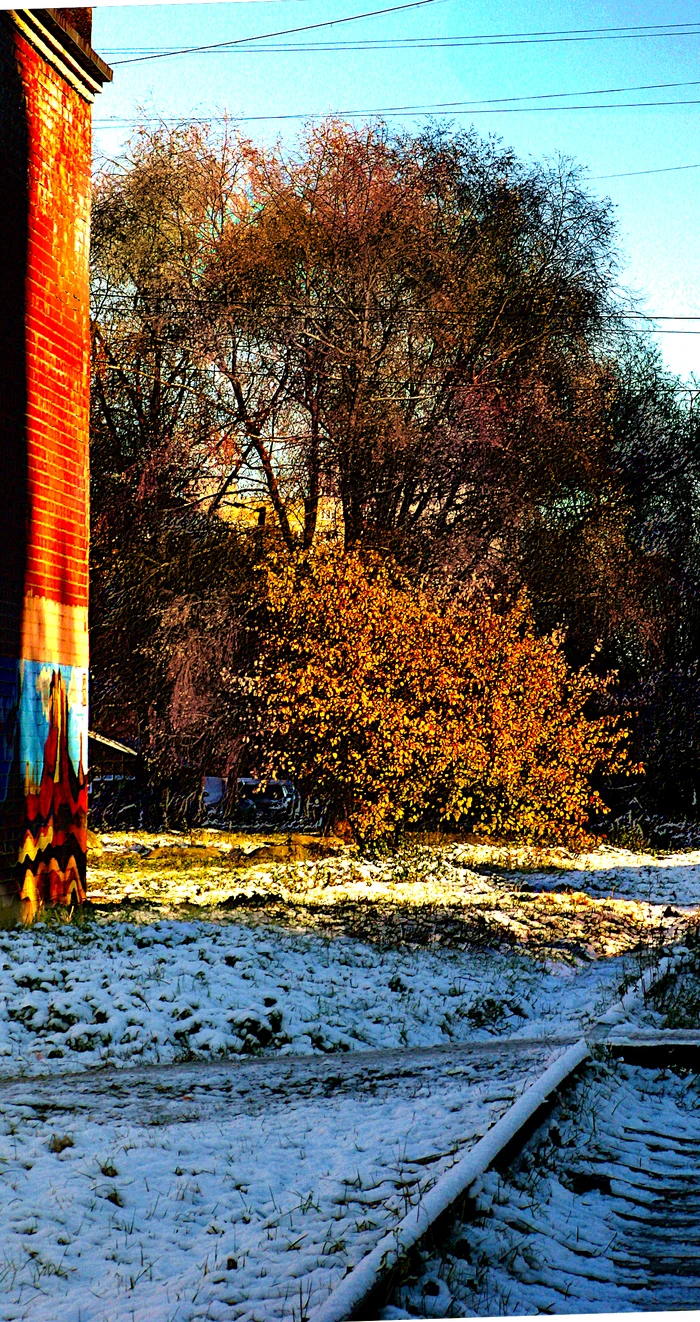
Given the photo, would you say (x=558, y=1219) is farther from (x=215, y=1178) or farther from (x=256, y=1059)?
(x=256, y=1059)

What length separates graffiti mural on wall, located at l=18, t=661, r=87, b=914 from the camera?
35.1 feet

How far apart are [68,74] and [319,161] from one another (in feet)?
32.4

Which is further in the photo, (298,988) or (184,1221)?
A: (298,988)

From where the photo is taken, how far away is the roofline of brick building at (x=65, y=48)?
10.9 metres

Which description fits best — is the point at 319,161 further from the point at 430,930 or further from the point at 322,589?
the point at 430,930

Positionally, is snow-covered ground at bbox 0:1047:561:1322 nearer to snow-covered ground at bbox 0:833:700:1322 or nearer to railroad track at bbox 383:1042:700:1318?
snow-covered ground at bbox 0:833:700:1322

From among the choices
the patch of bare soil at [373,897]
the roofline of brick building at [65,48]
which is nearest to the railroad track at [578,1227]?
the patch of bare soil at [373,897]

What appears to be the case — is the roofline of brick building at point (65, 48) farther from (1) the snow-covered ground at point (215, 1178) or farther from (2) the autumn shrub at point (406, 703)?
(1) the snow-covered ground at point (215, 1178)

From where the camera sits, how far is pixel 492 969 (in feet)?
34.7

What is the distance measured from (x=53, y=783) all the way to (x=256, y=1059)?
164 inches

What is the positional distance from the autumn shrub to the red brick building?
5.93m

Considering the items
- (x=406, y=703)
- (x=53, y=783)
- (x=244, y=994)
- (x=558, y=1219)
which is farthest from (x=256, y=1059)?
(x=406, y=703)

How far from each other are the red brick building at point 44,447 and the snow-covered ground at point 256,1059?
100 cm

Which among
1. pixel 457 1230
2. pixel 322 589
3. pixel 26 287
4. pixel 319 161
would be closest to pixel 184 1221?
pixel 457 1230
